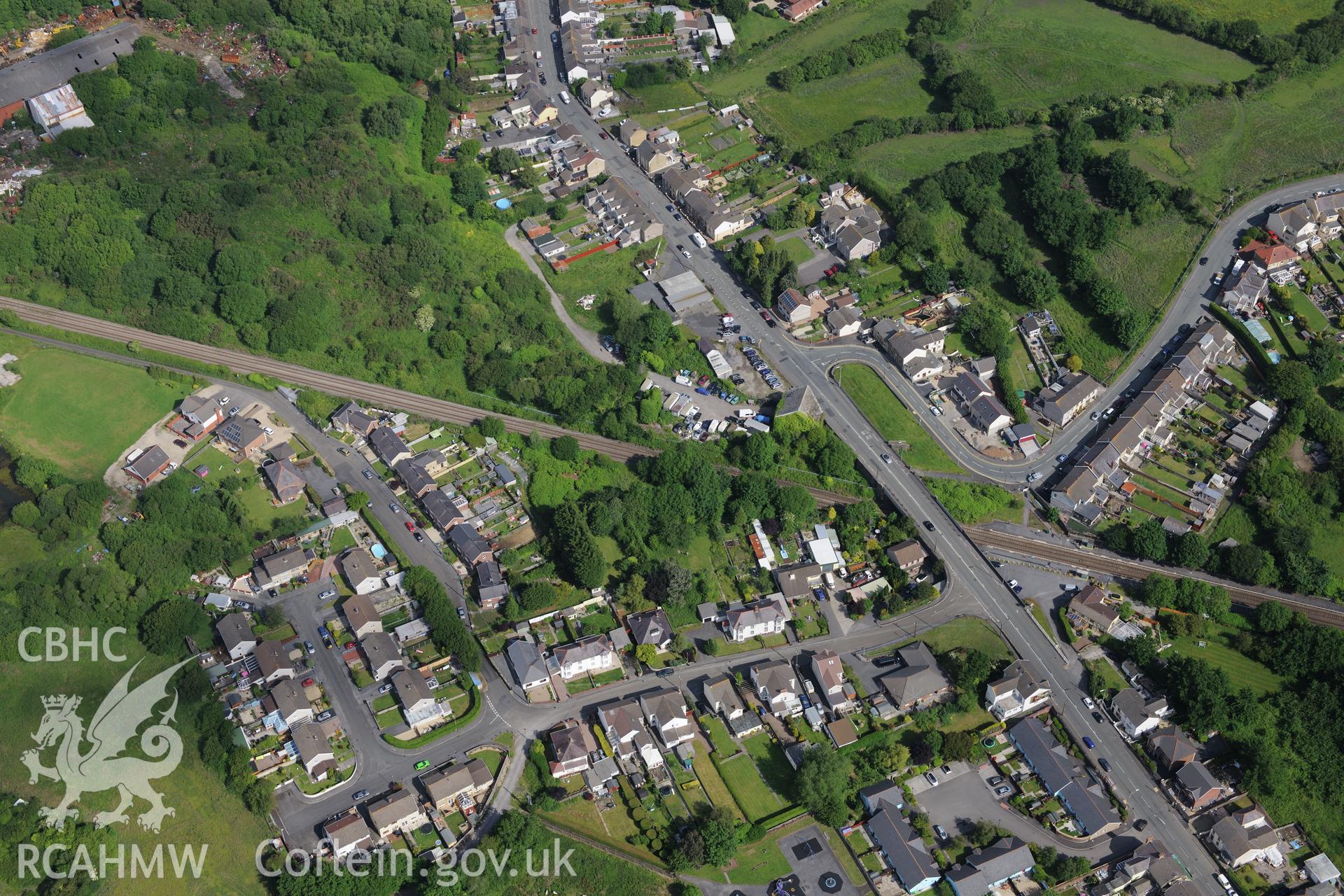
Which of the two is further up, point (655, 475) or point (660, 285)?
point (660, 285)

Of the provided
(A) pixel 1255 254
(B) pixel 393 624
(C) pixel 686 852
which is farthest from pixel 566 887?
(A) pixel 1255 254

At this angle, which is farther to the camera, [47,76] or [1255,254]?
[47,76]

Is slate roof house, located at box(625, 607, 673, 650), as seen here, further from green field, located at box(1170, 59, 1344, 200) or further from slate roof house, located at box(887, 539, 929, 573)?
green field, located at box(1170, 59, 1344, 200)

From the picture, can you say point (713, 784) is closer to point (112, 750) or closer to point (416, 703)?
point (416, 703)

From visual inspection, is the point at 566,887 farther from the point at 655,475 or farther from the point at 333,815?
the point at 655,475

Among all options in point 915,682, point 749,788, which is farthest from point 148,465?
point 915,682

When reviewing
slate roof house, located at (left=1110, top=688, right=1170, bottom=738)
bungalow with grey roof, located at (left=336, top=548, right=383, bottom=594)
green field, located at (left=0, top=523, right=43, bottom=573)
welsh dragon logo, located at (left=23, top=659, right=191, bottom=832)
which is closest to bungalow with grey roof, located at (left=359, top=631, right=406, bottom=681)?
bungalow with grey roof, located at (left=336, top=548, right=383, bottom=594)
